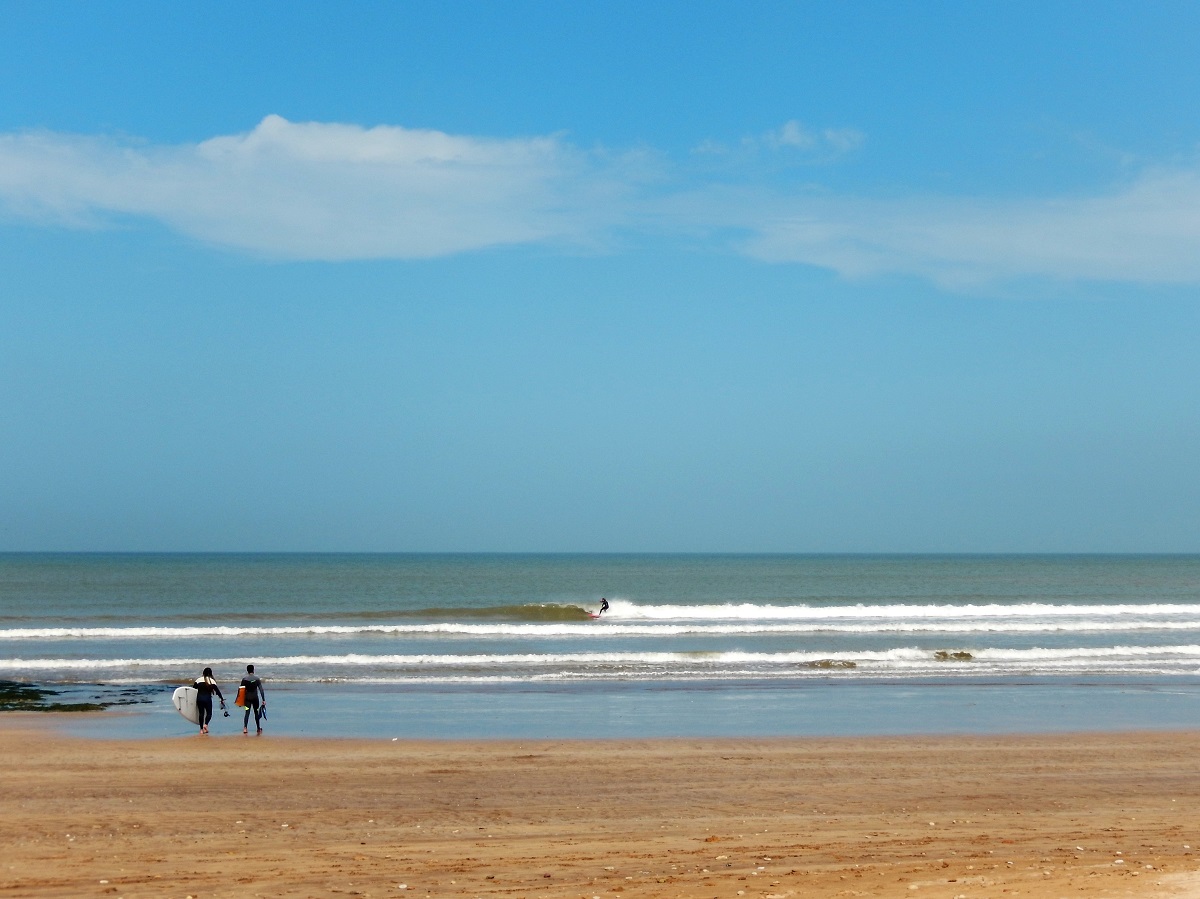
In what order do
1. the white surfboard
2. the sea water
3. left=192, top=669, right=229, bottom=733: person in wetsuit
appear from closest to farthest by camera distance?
left=192, top=669, right=229, bottom=733: person in wetsuit < the white surfboard < the sea water

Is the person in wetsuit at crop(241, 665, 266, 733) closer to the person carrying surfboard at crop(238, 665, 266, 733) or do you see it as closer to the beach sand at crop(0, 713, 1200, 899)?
the person carrying surfboard at crop(238, 665, 266, 733)

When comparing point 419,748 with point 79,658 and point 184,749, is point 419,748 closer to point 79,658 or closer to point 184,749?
point 184,749

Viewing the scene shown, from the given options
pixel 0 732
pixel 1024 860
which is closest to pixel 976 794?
pixel 1024 860

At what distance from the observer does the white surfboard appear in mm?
18484

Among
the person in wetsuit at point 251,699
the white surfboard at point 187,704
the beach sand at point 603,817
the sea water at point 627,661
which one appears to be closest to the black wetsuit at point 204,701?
the white surfboard at point 187,704

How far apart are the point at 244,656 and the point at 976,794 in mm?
22017

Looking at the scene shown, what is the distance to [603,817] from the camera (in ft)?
40.0

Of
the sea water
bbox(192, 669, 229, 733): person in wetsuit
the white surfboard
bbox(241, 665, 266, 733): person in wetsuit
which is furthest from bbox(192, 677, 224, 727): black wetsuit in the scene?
bbox(241, 665, 266, 733): person in wetsuit

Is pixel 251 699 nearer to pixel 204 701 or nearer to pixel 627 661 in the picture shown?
pixel 204 701

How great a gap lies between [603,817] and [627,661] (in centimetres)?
1580

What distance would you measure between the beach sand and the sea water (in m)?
1.88

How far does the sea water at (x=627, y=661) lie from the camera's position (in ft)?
62.2

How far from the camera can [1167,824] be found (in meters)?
11.9

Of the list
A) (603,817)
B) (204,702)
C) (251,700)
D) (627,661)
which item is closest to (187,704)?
(204,702)
